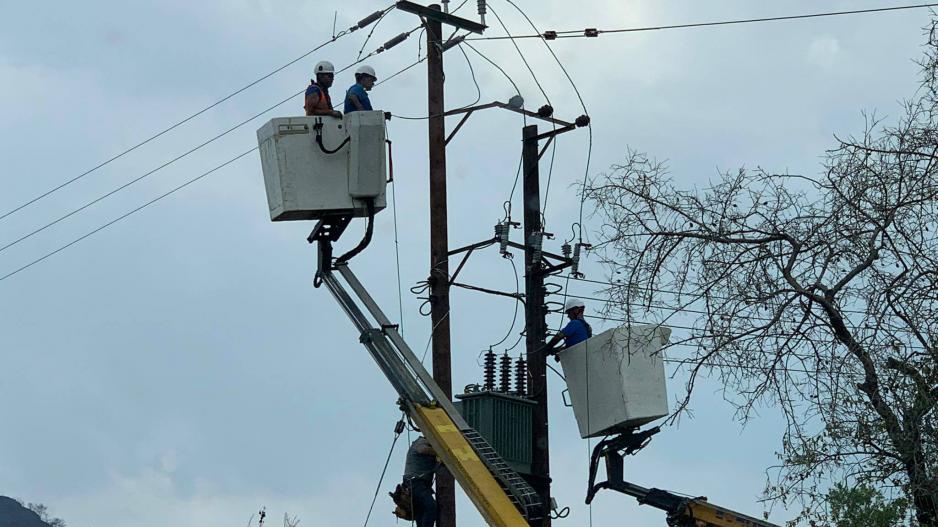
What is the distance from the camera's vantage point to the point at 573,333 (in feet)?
49.0

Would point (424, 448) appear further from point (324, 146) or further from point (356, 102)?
point (356, 102)

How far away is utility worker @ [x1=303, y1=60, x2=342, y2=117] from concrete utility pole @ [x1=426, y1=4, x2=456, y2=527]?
244 centimetres

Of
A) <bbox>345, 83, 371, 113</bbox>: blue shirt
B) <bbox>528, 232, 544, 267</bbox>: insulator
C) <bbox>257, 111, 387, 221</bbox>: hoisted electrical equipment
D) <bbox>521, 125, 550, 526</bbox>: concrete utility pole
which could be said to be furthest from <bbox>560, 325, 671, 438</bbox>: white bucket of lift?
<bbox>345, 83, 371, 113</bbox>: blue shirt

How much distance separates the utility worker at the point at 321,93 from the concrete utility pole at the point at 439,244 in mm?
2440

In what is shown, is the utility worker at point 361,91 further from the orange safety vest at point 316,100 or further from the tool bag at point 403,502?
the tool bag at point 403,502

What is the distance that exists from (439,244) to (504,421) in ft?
6.27

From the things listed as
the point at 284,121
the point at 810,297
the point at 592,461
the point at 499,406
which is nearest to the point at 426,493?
the point at 499,406

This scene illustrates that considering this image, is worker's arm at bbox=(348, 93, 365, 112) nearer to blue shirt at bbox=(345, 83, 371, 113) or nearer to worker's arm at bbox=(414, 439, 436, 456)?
blue shirt at bbox=(345, 83, 371, 113)

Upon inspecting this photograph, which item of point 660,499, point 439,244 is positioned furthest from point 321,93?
point 660,499

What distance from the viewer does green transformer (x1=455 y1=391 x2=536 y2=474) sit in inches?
567

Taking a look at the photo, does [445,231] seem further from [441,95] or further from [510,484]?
[510,484]

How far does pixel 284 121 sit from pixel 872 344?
5.45m

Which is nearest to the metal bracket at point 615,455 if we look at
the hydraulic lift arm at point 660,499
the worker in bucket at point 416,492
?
the hydraulic lift arm at point 660,499

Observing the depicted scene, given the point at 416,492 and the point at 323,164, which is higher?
the point at 323,164
